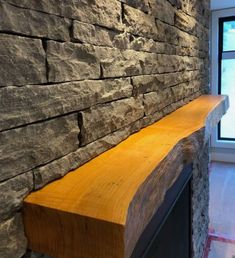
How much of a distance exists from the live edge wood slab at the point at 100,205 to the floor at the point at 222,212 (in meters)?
1.92

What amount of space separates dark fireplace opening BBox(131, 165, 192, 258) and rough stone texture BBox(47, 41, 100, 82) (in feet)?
1.74

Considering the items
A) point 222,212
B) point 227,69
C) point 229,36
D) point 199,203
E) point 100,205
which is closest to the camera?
point 100,205

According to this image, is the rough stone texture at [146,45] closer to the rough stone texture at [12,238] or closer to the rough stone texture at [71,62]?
the rough stone texture at [71,62]

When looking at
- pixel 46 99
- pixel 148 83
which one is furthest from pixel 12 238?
pixel 148 83

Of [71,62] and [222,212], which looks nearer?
[71,62]

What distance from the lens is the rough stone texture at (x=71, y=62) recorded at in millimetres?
651

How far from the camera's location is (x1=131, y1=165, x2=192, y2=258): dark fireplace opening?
965 mm

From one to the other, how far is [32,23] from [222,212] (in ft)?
9.75

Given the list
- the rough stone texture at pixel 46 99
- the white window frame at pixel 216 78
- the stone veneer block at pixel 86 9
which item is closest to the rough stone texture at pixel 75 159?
the rough stone texture at pixel 46 99

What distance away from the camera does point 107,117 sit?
90 cm

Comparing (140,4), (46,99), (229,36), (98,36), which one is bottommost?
(46,99)

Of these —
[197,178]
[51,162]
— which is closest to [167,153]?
[51,162]

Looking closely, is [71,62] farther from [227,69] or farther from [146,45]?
[227,69]

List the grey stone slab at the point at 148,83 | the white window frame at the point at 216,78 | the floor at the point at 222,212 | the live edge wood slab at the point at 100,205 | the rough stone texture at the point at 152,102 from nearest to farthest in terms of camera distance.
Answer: the live edge wood slab at the point at 100,205, the grey stone slab at the point at 148,83, the rough stone texture at the point at 152,102, the floor at the point at 222,212, the white window frame at the point at 216,78
